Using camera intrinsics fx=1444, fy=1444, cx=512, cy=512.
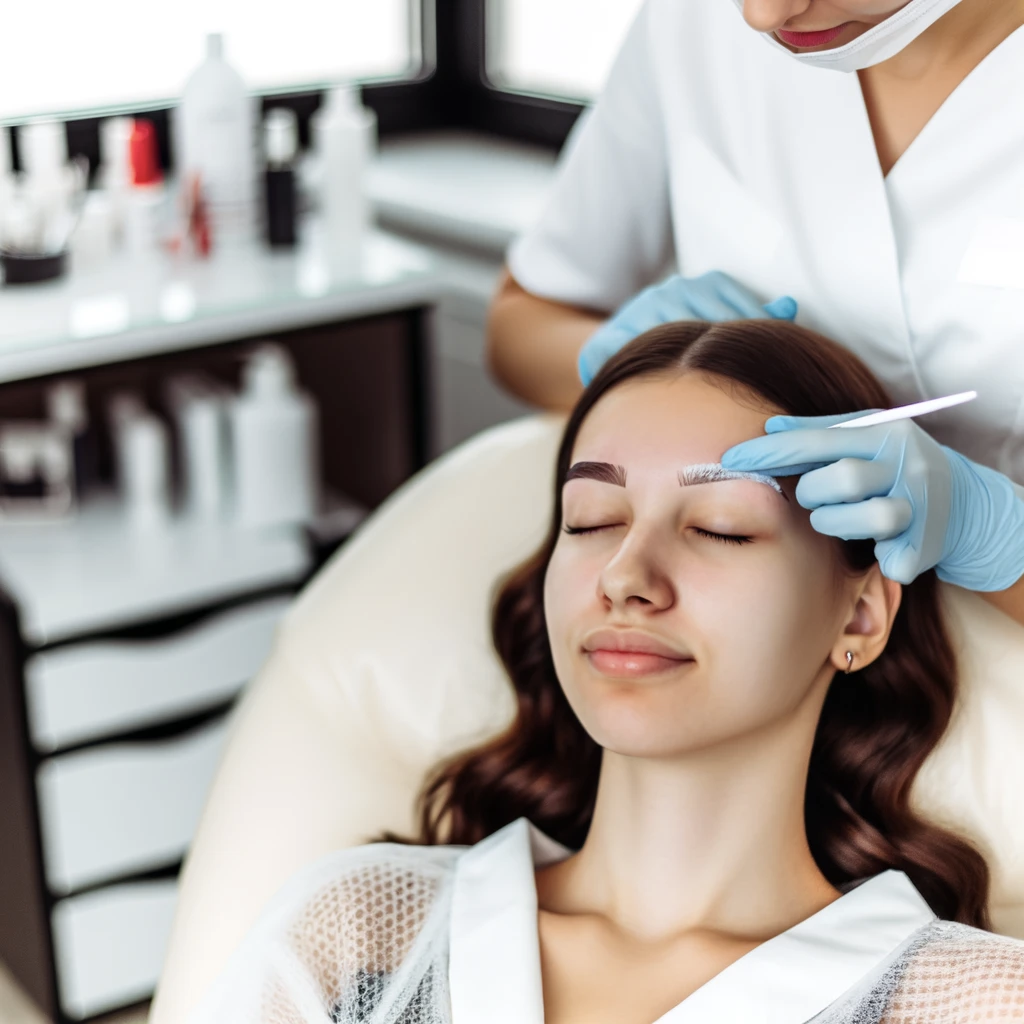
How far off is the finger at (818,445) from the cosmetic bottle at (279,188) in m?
1.16

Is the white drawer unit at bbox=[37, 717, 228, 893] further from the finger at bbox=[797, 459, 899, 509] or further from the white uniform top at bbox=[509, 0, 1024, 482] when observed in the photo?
the finger at bbox=[797, 459, 899, 509]

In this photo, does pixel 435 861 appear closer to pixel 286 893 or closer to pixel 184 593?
pixel 286 893

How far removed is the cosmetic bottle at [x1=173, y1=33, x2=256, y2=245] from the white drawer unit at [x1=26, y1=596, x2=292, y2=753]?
55 centimetres

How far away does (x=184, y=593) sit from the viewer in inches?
69.3

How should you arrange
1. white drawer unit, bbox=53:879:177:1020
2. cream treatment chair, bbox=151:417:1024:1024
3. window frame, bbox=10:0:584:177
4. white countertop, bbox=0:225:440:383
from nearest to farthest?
1. cream treatment chair, bbox=151:417:1024:1024
2. white countertop, bbox=0:225:440:383
3. white drawer unit, bbox=53:879:177:1020
4. window frame, bbox=10:0:584:177

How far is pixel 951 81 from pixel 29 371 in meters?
1.03

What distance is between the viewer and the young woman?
98 cm

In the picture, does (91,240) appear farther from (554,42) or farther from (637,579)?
(637,579)

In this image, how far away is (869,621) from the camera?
1.08 metres

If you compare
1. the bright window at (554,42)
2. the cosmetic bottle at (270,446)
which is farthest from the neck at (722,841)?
the bright window at (554,42)

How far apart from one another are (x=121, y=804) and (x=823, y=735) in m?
0.98

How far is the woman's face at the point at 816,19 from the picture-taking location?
38.0 inches

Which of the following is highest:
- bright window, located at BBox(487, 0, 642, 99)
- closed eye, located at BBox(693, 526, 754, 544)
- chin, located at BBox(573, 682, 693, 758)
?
bright window, located at BBox(487, 0, 642, 99)

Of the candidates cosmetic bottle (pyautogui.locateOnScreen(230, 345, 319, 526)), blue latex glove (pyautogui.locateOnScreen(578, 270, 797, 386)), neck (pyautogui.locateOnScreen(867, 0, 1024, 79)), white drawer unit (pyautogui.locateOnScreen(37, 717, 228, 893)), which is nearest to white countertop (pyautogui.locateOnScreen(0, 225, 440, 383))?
cosmetic bottle (pyautogui.locateOnScreen(230, 345, 319, 526))
